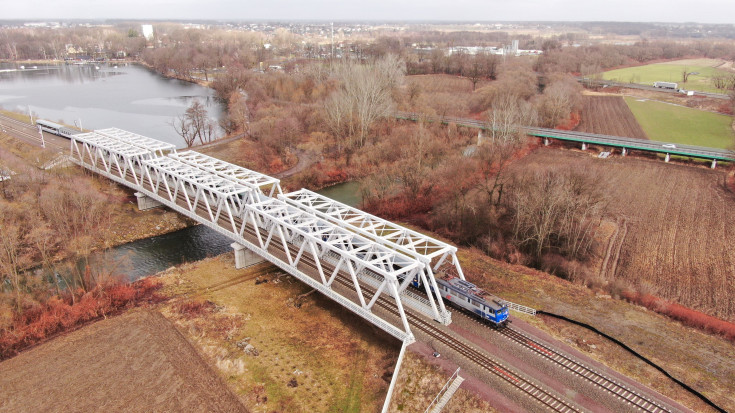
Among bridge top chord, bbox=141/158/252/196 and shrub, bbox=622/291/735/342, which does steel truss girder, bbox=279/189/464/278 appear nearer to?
bridge top chord, bbox=141/158/252/196

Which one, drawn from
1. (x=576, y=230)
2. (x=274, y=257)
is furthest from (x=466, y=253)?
(x=274, y=257)

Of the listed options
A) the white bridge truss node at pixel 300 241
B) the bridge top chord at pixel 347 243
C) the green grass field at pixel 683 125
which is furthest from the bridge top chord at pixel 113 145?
the green grass field at pixel 683 125

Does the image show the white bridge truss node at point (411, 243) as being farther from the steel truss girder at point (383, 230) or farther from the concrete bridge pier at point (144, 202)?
the concrete bridge pier at point (144, 202)

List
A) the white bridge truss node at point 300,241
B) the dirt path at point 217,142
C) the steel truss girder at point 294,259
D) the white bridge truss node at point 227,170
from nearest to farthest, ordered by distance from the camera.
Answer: the steel truss girder at point 294,259, the white bridge truss node at point 300,241, the white bridge truss node at point 227,170, the dirt path at point 217,142

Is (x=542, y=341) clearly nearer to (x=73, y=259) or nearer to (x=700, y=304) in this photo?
(x=700, y=304)

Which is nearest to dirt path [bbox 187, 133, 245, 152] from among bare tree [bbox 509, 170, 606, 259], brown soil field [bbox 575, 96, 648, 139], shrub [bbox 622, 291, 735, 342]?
bare tree [bbox 509, 170, 606, 259]

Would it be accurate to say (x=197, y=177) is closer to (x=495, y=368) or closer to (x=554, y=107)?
(x=495, y=368)

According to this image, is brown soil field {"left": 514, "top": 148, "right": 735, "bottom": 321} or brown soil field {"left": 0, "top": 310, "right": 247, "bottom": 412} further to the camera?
brown soil field {"left": 514, "top": 148, "right": 735, "bottom": 321}
